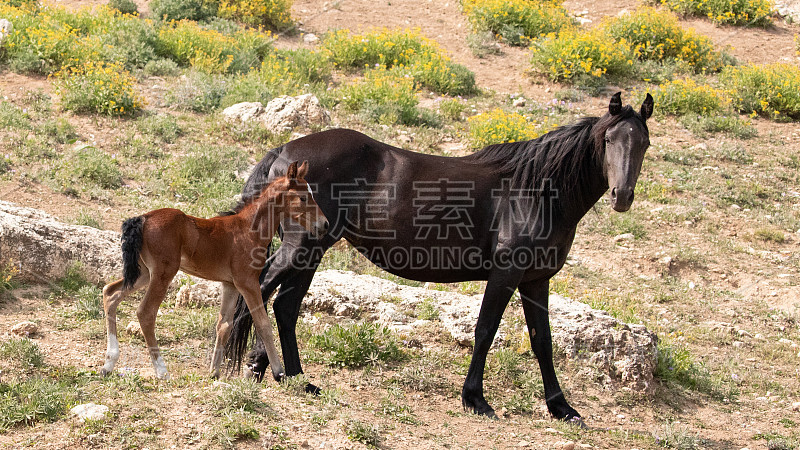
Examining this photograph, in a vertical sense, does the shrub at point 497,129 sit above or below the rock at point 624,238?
above

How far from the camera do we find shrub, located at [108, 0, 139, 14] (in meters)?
16.8

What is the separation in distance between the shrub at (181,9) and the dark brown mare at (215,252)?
11738mm

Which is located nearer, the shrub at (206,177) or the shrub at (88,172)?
the shrub at (88,172)

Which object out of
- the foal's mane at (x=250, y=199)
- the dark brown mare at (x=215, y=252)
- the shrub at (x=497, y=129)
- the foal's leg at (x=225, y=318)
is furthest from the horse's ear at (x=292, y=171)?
the shrub at (x=497, y=129)

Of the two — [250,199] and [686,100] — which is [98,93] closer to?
[250,199]

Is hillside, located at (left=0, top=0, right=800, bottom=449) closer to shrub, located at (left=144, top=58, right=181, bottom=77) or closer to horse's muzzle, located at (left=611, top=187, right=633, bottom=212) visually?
shrub, located at (left=144, top=58, right=181, bottom=77)

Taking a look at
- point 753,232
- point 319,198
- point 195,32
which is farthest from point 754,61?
point 319,198

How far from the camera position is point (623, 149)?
20.5 feet

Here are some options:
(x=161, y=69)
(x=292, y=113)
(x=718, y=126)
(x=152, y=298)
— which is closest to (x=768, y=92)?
(x=718, y=126)

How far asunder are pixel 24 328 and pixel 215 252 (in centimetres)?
219

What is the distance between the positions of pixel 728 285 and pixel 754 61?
8.75 m

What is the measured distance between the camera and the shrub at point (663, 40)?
55.2ft

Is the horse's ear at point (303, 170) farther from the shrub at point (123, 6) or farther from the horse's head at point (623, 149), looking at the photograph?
the shrub at point (123, 6)

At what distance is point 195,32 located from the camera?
15242 mm
